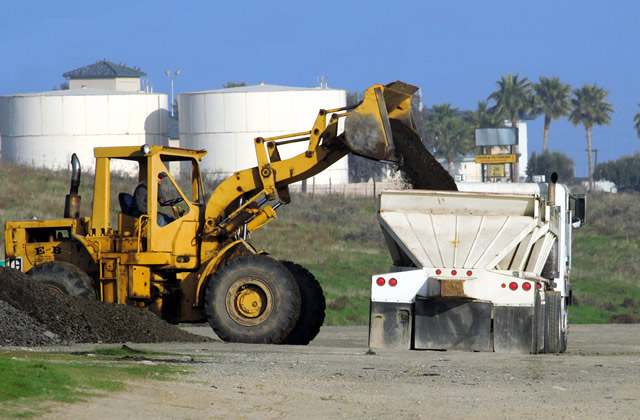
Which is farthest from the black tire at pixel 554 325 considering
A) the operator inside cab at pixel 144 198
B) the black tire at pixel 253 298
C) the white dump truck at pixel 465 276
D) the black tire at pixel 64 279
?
the black tire at pixel 64 279

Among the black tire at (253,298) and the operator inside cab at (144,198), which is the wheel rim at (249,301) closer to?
the black tire at (253,298)

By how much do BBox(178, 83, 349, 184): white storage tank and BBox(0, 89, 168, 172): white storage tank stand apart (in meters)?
3.81

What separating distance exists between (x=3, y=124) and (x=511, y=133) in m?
34.0

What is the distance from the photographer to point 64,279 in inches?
587

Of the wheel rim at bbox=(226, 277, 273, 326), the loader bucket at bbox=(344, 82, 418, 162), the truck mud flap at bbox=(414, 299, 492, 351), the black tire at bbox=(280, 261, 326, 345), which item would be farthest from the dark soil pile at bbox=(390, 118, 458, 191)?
the wheel rim at bbox=(226, 277, 273, 326)

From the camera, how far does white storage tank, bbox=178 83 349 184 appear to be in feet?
225

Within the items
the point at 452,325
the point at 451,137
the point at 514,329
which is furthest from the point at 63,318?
the point at 451,137

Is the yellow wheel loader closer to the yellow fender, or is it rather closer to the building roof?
the yellow fender

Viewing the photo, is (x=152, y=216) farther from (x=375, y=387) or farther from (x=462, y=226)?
(x=375, y=387)

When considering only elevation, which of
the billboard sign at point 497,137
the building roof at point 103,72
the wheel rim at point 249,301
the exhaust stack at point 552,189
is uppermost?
the building roof at point 103,72

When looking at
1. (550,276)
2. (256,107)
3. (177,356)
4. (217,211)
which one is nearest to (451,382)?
(177,356)

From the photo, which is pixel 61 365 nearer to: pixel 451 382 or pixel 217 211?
pixel 451 382

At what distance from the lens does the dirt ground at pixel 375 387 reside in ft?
28.5

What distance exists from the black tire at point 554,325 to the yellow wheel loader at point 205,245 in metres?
3.16
